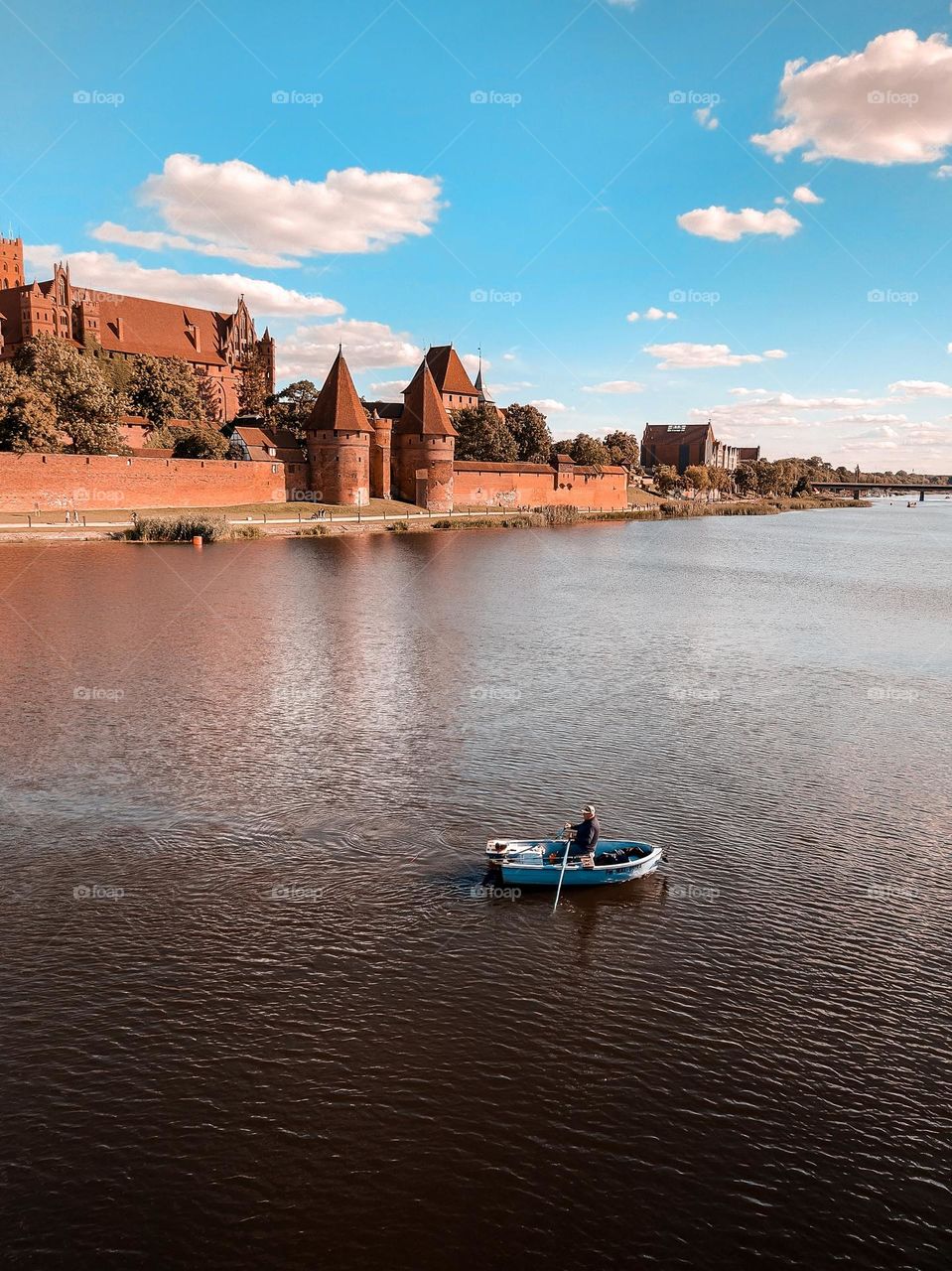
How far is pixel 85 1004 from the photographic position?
32.7 ft

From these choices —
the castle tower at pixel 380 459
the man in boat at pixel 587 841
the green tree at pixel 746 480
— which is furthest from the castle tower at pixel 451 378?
the man in boat at pixel 587 841

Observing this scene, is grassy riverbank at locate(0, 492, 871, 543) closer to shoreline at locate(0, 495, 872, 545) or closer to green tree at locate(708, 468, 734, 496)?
shoreline at locate(0, 495, 872, 545)

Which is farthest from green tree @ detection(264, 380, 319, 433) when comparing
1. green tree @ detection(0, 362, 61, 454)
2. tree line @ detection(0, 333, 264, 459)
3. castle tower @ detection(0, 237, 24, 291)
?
castle tower @ detection(0, 237, 24, 291)

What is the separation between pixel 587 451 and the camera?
Answer: 117750 mm

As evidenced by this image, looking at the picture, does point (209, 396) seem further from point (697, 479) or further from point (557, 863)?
point (557, 863)

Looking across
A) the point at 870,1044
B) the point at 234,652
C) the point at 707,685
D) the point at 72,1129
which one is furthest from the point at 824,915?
the point at 234,652

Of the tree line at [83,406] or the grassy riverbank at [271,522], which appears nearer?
the grassy riverbank at [271,522]

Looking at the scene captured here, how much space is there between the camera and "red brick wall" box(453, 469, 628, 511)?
307ft

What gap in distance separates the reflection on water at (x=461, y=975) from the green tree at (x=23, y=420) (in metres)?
43.4

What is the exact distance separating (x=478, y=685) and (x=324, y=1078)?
15.8 m

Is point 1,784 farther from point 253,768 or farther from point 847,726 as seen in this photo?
point 847,726

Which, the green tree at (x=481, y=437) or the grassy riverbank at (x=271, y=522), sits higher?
the green tree at (x=481, y=437)

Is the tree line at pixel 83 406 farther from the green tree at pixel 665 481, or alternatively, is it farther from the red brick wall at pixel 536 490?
the green tree at pixel 665 481

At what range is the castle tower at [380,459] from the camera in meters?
83.8
